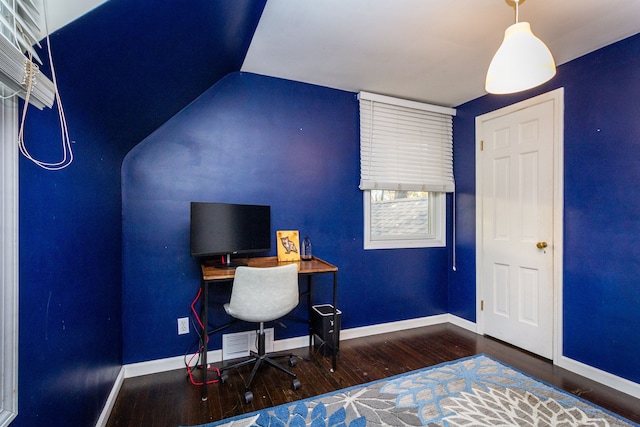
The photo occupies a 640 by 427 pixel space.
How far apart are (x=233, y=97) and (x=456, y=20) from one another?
1.75m

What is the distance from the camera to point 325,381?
218 cm

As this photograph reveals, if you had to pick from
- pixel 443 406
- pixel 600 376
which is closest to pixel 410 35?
pixel 443 406

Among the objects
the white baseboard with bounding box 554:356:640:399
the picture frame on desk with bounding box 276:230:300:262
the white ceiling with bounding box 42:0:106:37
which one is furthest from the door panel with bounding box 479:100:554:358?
the white ceiling with bounding box 42:0:106:37

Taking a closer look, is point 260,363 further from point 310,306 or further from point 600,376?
point 600,376

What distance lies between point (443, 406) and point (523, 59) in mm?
2000

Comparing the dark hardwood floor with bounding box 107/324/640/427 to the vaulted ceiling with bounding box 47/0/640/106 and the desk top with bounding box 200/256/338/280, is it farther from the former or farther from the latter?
the vaulted ceiling with bounding box 47/0/640/106

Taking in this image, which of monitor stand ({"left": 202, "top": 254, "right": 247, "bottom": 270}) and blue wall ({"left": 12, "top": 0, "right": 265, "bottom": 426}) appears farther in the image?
monitor stand ({"left": 202, "top": 254, "right": 247, "bottom": 270})

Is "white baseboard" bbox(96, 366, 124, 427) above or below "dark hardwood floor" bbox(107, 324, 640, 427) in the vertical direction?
above

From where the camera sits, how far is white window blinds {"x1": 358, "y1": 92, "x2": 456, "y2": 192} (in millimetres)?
3016

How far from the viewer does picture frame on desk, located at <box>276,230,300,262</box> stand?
2.62m

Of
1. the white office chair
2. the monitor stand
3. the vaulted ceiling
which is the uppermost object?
the vaulted ceiling

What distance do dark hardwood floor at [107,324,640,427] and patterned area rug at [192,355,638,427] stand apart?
0.39ft

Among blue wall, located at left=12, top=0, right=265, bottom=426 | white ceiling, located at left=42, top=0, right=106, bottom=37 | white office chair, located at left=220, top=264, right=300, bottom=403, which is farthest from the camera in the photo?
white office chair, located at left=220, top=264, right=300, bottom=403

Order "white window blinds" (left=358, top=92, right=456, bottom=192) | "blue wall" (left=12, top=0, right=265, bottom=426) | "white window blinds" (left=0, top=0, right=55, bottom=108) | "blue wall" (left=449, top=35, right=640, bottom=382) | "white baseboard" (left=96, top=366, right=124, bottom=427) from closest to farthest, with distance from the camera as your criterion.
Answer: "white window blinds" (left=0, top=0, right=55, bottom=108) < "blue wall" (left=12, top=0, right=265, bottom=426) < "white baseboard" (left=96, top=366, right=124, bottom=427) < "blue wall" (left=449, top=35, right=640, bottom=382) < "white window blinds" (left=358, top=92, right=456, bottom=192)
